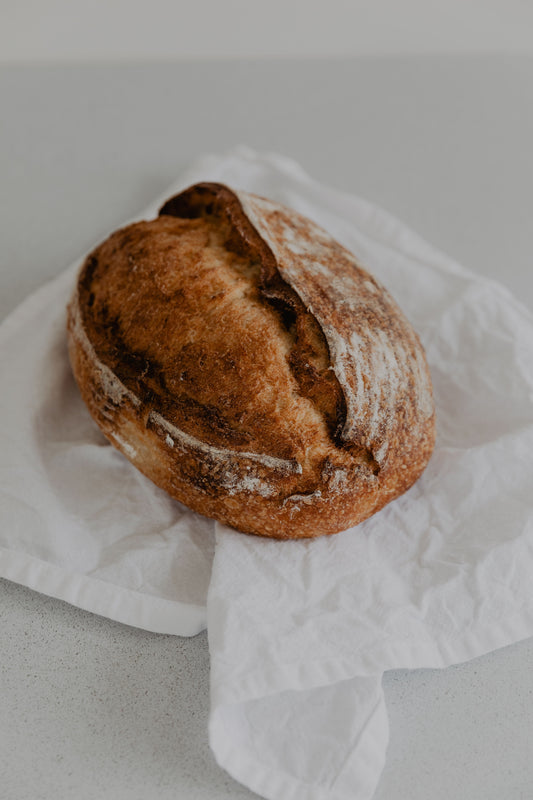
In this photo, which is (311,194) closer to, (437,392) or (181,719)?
(437,392)

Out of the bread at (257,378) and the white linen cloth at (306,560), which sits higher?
the bread at (257,378)

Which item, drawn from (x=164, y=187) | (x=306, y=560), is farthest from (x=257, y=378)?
(x=164, y=187)

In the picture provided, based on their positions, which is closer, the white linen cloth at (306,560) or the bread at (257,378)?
the white linen cloth at (306,560)

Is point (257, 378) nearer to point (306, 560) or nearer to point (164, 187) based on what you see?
point (306, 560)

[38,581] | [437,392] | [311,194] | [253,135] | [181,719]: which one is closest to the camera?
[181,719]

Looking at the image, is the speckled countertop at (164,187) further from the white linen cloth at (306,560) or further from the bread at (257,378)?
the bread at (257,378)

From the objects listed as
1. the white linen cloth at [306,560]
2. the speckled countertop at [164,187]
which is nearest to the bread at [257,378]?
the white linen cloth at [306,560]

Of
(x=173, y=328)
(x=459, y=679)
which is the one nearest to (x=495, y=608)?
(x=459, y=679)
